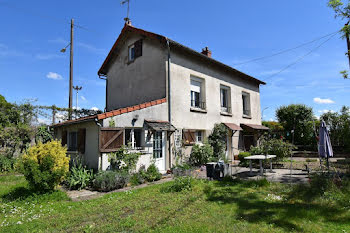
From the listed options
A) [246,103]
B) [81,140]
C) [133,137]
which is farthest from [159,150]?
[246,103]

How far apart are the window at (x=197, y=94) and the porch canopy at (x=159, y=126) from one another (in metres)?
2.75

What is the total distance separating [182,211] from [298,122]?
2103cm

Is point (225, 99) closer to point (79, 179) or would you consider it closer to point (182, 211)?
point (79, 179)

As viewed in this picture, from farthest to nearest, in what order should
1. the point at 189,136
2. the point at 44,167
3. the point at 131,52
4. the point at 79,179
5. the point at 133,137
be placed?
the point at 131,52 < the point at 189,136 < the point at 133,137 < the point at 79,179 < the point at 44,167

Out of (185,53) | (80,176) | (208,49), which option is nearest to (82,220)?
(80,176)

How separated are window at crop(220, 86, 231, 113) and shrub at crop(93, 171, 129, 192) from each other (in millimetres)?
9096

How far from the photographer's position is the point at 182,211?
4.62 m

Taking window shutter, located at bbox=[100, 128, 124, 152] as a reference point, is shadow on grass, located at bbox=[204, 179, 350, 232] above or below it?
below

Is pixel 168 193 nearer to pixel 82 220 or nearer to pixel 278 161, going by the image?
pixel 82 220

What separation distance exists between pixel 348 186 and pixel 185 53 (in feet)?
29.7

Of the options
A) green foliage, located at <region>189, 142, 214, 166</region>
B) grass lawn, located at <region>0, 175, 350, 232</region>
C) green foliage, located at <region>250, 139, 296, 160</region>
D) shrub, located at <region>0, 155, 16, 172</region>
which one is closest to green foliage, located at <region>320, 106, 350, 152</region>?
green foliage, located at <region>250, 139, 296, 160</region>

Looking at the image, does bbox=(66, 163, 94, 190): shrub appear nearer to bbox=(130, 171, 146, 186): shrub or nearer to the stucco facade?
bbox=(130, 171, 146, 186): shrub

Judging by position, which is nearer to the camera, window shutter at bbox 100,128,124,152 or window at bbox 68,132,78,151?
window shutter at bbox 100,128,124,152

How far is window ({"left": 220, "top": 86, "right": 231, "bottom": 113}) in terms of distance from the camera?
14378 millimetres
